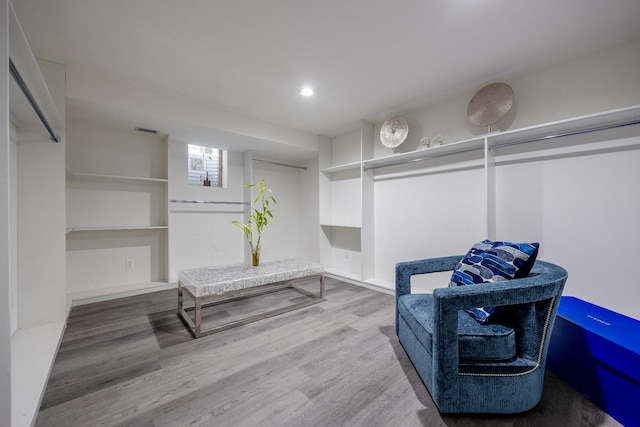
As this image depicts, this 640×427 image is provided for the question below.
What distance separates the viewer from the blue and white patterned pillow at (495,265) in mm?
1503

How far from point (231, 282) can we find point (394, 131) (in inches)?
107

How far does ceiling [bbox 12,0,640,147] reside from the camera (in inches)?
68.4

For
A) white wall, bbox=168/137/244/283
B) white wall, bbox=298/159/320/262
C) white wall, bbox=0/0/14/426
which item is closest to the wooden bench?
white wall, bbox=168/137/244/283

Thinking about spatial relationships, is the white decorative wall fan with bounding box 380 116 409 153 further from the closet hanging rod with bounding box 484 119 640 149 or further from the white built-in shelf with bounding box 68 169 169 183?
the white built-in shelf with bounding box 68 169 169 183

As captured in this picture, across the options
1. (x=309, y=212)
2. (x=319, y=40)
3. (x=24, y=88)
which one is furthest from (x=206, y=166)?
(x=319, y=40)

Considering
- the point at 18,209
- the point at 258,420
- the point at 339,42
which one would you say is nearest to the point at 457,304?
the point at 258,420

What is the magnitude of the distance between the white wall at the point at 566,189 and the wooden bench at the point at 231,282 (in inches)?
68.0

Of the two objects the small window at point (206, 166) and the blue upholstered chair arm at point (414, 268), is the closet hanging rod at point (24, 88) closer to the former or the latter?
the small window at point (206, 166)

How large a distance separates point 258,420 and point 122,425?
0.69 meters

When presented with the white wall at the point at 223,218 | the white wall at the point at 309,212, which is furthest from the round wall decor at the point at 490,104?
the white wall at the point at 223,218

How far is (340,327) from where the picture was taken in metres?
2.47

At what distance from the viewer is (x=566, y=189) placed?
2371 mm

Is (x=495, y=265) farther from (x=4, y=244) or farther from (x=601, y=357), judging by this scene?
(x=4, y=244)

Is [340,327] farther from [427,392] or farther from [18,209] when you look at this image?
[18,209]
